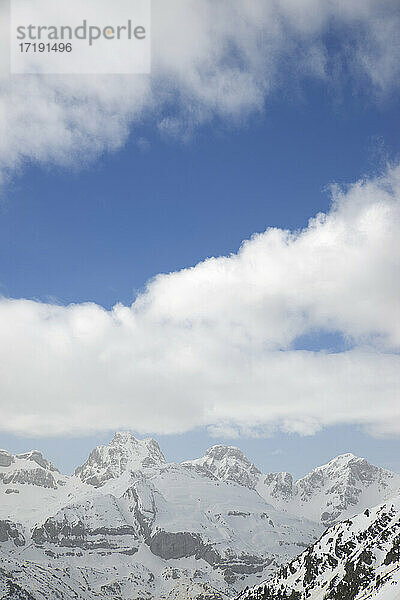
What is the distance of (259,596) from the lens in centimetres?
19475

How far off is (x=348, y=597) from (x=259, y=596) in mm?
67947

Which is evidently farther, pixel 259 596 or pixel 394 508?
pixel 259 596

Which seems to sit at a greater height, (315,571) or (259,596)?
(315,571)

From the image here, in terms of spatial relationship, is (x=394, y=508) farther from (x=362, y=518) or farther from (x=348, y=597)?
(x=348, y=597)

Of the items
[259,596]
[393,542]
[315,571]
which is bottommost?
[259,596]

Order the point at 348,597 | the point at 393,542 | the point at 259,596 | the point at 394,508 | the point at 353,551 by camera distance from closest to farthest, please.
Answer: the point at 348,597 < the point at 393,542 < the point at 353,551 < the point at 394,508 < the point at 259,596

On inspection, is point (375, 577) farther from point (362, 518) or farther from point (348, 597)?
point (362, 518)

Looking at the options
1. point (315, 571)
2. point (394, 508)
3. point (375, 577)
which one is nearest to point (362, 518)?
point (394, 508)

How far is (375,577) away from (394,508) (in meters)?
42.4

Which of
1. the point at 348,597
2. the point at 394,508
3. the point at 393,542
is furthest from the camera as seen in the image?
the point at 394,508

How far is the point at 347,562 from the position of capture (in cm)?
15875

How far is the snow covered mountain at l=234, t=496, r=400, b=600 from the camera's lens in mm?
141875

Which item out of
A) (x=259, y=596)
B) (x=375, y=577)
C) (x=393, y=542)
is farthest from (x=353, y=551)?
(x=259, y=596)

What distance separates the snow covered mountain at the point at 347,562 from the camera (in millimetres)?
141875
